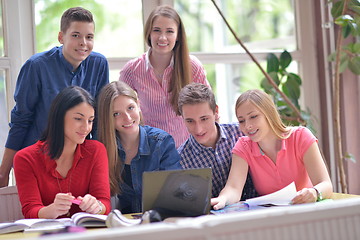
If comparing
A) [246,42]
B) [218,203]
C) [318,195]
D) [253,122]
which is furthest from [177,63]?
[246,42]

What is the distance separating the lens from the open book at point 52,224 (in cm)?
164

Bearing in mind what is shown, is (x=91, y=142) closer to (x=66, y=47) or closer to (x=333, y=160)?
(x=66, y=47)

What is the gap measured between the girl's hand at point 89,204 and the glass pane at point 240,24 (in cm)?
188

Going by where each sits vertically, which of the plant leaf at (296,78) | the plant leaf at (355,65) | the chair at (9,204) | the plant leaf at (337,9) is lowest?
the chair at (9,204)

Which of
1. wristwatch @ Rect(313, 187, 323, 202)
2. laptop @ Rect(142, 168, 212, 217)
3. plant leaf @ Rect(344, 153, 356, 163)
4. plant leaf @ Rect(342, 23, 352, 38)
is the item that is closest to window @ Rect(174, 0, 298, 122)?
plant leaf @ Rect(342, 23, 352, 38)

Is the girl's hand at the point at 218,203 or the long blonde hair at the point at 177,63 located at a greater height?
the long blonde hair at the point at 177,63

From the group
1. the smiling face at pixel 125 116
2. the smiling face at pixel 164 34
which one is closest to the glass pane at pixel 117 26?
the smiling face at pixel 164 34

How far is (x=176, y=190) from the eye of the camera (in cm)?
167

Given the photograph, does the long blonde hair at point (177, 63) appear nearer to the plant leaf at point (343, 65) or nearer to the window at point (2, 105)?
the window at point (2, 105)

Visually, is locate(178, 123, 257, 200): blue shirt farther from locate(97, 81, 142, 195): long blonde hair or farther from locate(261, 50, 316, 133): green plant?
locate(261, 50, 316, 133): green plant

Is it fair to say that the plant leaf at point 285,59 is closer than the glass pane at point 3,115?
No

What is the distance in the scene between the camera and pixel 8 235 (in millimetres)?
1642

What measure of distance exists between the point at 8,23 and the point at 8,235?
172cm

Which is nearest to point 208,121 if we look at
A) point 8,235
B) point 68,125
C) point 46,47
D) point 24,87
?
point 68,125
